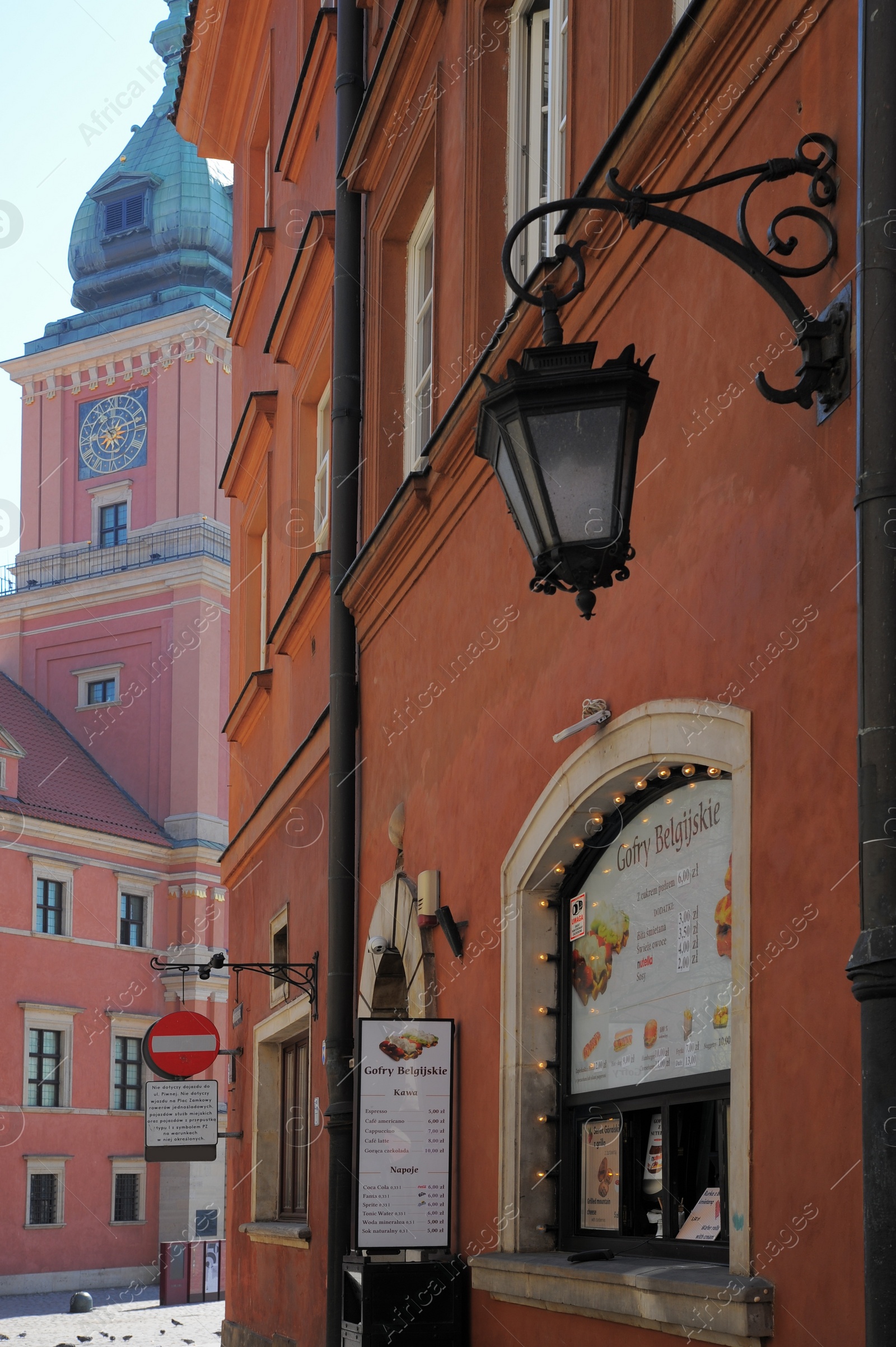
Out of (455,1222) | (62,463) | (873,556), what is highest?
(62,463)

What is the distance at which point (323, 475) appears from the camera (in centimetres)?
1332

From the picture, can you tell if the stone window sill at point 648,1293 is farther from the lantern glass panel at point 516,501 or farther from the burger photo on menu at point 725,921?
the lantern glass panel at point 516,501

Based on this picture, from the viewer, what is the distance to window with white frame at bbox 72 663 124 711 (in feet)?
147

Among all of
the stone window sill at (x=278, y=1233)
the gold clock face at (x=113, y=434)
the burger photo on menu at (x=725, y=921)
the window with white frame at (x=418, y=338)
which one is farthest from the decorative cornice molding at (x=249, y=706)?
the gold clock face at (x=113, y=434)

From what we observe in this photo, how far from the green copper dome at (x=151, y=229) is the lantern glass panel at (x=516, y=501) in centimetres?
4581

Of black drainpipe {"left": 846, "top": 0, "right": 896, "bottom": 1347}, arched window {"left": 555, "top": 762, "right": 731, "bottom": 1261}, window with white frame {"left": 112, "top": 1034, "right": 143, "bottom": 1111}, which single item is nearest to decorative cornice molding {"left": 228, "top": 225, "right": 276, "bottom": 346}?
arched window {"left": 555, "top": 762, "right": 731, "bottom": 1261}

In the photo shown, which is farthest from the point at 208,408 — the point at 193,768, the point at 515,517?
the point at 515,517

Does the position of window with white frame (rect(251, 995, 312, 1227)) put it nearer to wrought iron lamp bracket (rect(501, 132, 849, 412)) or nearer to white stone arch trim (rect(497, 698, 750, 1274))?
white stone arch trim (rect(497, 698, 750, 1274))

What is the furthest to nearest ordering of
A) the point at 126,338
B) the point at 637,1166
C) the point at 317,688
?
the point at 126,338 → the point at 317,688 → the point at 637,1166

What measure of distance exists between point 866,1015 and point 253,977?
43.8 ft

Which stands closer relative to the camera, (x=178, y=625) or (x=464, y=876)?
(x=464, y=876)

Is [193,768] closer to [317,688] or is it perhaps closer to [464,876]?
[317,688]

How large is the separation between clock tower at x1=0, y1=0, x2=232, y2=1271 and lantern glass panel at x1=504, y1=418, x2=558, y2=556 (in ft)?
121

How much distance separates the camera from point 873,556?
10.5 feet
